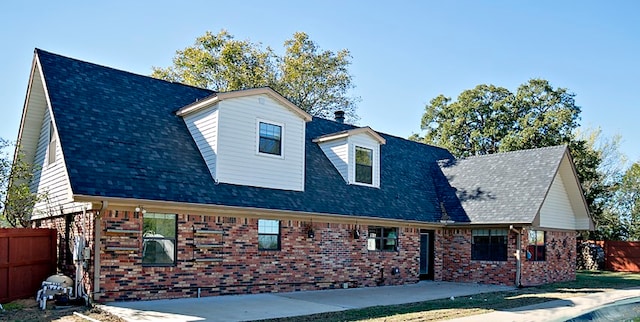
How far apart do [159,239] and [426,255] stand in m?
10.9

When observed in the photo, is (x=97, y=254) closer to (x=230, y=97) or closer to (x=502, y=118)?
(x=230, y=97)

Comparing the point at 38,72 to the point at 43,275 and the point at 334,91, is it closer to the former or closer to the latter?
the point at 43,275

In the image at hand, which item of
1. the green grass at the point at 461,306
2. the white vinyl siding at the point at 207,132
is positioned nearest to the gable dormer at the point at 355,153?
the white vinyl siding at the point at 207,132

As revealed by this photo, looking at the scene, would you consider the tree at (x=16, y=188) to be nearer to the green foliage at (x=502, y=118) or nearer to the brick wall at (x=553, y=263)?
the brick wall at (x=553, y=263)

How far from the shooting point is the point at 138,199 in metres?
11.9

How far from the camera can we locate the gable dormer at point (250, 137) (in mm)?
14414

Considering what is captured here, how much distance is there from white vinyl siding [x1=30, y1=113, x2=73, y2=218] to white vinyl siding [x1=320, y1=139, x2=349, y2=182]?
8.55 meters

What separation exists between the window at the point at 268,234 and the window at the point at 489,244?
811 centimetres

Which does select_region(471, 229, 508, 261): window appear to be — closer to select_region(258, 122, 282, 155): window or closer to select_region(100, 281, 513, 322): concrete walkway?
select_region(100, 281, 513, 322): concrete walkway

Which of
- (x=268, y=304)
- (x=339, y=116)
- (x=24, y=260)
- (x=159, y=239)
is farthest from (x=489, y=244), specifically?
(x=24, y=260)

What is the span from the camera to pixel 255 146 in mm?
15000

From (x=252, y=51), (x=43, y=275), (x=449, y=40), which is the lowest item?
(x=43, y=275)

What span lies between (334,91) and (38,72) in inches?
832

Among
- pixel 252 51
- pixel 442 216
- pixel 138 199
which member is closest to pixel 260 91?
pixel 138 199
